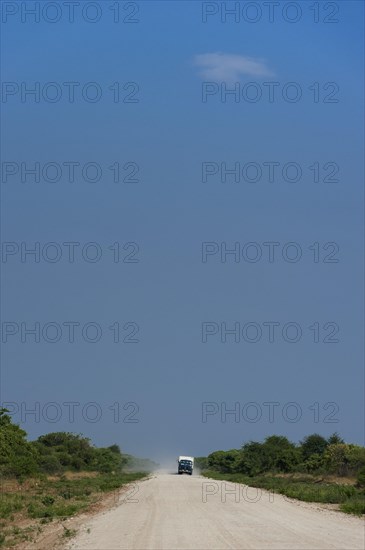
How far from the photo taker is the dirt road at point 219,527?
68.2 ft

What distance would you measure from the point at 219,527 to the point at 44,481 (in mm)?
40508

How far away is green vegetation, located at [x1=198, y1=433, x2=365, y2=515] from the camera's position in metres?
45.0

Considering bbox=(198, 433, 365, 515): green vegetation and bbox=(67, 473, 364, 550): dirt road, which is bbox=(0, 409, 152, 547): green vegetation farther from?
bbox=(198, 433, 365, 515): green vegetation

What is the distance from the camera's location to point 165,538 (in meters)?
22.1

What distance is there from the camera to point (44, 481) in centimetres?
6341

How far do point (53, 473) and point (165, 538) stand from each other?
63597 millimetres

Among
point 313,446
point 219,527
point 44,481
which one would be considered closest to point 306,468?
point 313,446

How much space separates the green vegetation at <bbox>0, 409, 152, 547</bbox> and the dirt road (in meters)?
2.11

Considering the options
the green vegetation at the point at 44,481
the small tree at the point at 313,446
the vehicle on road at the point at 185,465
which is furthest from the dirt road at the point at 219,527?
the vehicle on road at the point at 185,465

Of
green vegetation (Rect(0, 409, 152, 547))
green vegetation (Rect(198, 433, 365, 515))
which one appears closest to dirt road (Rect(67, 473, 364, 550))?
green vegetation (Rect(0, 409, 152, 547))

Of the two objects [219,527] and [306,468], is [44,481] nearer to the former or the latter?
[306,468]

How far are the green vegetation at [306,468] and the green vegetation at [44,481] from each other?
407 inches

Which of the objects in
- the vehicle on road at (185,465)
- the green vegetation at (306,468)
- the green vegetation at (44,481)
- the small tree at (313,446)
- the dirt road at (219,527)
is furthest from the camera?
the vehicle on road at (185,465)

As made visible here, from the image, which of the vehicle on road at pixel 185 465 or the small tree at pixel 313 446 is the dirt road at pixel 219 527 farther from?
the vehicle on road at pixel 185 465
